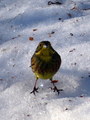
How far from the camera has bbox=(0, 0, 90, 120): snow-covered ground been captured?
4.34 metres

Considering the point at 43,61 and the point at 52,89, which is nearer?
the point at 43,61

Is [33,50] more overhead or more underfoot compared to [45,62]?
more underfoot

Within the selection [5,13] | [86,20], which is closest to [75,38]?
[86,20]

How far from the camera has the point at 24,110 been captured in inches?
173

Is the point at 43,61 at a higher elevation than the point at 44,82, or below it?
higher

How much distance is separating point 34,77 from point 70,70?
47 centimetres

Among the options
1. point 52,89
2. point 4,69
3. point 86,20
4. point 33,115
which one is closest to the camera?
point 33,115

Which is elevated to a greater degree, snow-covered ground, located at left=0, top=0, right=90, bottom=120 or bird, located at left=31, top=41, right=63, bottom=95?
bird, located at left=31, top=41, right=63, bottom=95

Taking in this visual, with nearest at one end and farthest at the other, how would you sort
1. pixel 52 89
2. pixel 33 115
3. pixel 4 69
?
1. pixel 33 115
2. pixel 52 89
3. pixel 4 69

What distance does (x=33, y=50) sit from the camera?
17.5 ft

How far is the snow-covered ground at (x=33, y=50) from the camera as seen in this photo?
171 inches

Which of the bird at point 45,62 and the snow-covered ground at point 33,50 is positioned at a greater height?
the bird at point 45,62

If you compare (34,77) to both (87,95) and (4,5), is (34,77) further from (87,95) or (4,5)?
(4,5)

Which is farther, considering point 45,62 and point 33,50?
point 33,50
